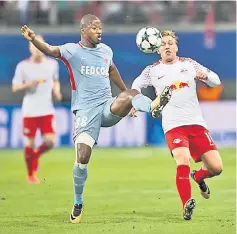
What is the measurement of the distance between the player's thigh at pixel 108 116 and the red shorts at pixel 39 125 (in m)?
5.21

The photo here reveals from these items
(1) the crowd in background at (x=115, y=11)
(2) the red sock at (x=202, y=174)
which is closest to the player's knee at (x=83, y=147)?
(2) the red sock at (x=202, y=174)

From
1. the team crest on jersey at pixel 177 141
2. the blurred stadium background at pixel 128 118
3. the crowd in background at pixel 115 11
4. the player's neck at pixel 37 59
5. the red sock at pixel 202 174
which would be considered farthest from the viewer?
the crowd in background at pixel 115 11

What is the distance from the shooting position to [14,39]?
76.9 feet

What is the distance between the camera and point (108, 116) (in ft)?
33.5

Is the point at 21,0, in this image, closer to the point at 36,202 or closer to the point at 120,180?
the point at 120,180

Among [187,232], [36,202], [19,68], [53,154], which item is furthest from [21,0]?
[187,232]

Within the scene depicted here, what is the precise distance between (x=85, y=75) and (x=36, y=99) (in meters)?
5.37

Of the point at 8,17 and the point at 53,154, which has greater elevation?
the point at 8,17

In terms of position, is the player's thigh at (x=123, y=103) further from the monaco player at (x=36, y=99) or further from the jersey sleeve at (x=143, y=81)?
the monaco player at (x=36, y=99)

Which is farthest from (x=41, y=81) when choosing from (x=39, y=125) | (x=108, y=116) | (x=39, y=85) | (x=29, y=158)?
(x=108, y=116)

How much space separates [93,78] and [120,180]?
524 centimetres

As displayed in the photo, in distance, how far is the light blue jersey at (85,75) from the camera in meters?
10.4

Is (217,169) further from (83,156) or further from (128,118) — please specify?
(128,118)

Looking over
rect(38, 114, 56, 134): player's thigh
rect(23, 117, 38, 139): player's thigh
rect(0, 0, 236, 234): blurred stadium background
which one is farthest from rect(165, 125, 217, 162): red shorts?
rect(23, 117, 38, 139): player's thigh
